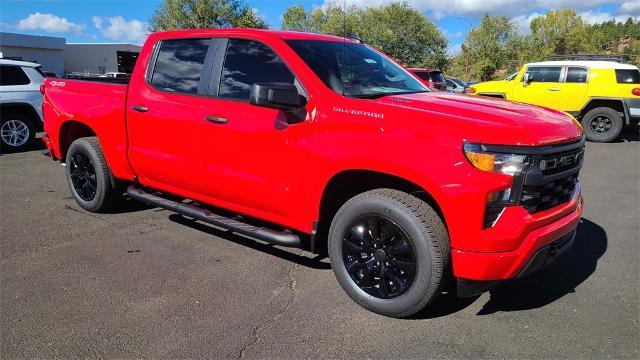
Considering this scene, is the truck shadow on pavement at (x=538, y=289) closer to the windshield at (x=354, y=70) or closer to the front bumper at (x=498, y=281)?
the front bumper at (x=498, y=281)

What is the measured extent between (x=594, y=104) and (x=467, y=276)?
11.6 m

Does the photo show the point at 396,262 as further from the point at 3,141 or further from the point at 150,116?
the point at 3,141

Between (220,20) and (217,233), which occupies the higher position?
(220,20)

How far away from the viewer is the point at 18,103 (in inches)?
372

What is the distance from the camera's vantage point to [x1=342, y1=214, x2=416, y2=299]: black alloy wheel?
309 centimetres

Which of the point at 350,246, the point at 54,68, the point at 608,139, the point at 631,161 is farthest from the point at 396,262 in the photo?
the point at 54,68

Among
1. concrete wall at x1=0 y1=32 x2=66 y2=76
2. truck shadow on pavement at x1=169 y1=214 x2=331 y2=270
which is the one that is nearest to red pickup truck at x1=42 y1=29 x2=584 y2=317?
truck shadow on pavement at x1=169 y1=214 x2=331 y2=270

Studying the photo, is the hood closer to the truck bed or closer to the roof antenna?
the roof antenna

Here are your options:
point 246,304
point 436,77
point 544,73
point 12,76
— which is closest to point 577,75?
point 544,73

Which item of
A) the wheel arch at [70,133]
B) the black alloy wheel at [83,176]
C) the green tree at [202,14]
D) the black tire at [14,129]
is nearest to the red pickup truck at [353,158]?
the black alloy wheel at [83,176]

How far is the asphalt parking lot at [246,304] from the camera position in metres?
2.90

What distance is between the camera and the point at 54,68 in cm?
4941

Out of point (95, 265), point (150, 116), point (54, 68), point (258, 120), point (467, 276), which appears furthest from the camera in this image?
point (54, 68)

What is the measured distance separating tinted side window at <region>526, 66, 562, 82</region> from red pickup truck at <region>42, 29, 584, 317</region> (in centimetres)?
997
